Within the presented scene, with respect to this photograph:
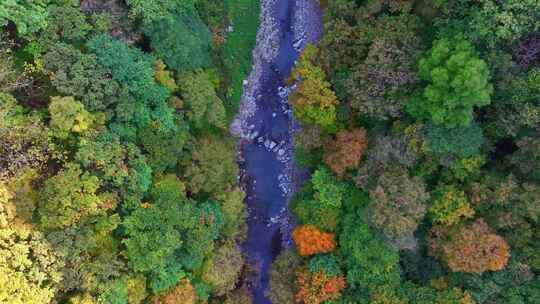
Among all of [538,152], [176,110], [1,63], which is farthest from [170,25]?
[538,152]

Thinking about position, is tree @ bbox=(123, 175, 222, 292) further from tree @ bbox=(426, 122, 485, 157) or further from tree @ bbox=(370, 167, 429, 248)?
tree @ bbox=(426, 122, 485, 157)

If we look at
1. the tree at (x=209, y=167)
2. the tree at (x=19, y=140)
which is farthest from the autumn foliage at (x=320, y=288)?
the tree at (x=19, y=140)

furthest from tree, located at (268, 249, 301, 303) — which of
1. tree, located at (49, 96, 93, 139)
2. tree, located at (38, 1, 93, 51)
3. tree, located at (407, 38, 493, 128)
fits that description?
tree, located at (38, 1, 93, 51)

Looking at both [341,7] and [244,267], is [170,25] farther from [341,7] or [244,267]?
[244,267]

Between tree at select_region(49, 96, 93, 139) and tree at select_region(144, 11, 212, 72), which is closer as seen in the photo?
tree at select_region(49, 96, 93, 139)

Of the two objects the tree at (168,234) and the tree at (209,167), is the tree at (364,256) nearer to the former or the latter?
the tree at (168,234)

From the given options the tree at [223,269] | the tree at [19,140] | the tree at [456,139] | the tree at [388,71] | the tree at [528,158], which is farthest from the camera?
the tree at [223,269]
